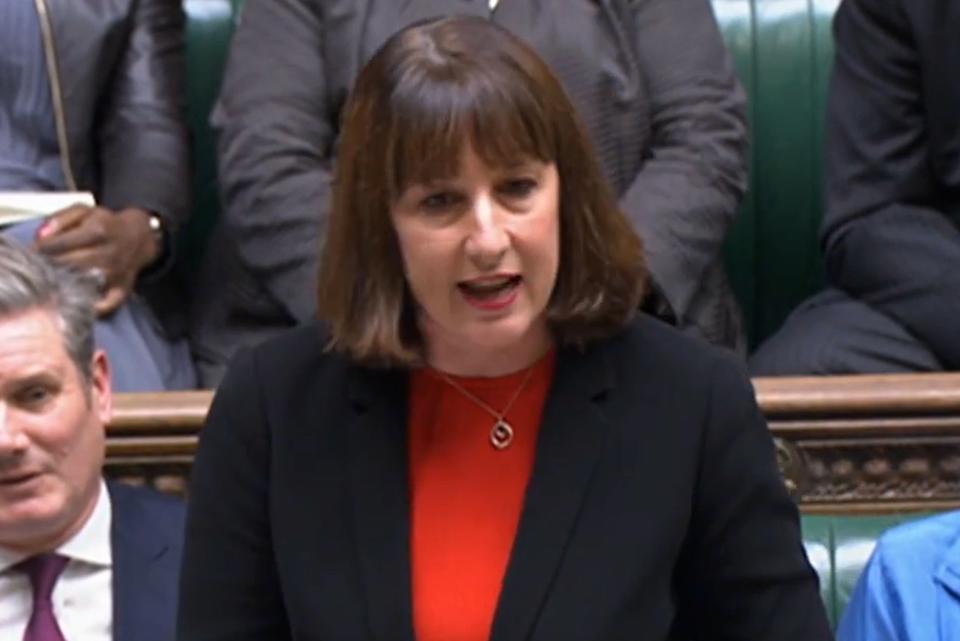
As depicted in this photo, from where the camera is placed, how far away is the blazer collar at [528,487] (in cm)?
99

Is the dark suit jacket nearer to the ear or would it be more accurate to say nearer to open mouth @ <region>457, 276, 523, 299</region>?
the ear

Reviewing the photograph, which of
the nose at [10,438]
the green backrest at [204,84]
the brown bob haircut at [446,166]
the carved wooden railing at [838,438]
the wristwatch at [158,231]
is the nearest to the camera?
the brown bob haircut at [446,166]

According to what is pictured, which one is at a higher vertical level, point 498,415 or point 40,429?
point 498,415

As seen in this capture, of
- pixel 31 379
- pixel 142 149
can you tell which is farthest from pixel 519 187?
pixel 142 149

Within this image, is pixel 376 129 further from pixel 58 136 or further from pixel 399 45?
pixel 58 136

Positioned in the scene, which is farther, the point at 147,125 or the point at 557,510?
the point at 147,125

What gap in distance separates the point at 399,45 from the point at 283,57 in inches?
30.4

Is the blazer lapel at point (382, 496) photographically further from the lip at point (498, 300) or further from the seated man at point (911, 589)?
the seated man at point (911, 589)

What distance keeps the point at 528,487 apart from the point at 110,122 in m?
0.95

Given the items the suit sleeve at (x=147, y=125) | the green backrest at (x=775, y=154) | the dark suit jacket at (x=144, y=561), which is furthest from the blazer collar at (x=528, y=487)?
the green backrest at (x=775, y=154)

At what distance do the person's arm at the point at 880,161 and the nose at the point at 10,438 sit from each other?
2.61 feet

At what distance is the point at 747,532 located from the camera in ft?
3.31

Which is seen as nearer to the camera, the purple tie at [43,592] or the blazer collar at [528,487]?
the blazer collar at [528,487]

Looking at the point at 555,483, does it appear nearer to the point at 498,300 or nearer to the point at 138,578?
the point at 498,300
